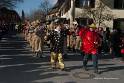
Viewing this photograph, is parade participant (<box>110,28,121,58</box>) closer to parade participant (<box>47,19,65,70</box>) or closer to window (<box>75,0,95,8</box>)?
parade participant (<box>47,19,65,70</box>)

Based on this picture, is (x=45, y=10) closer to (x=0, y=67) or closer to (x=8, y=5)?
(x=8, y=5)

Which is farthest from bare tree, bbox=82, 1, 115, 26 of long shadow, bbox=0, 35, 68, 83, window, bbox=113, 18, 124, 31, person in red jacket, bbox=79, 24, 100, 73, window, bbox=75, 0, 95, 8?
person in red jacket, bbox=79, 24, 100, 73

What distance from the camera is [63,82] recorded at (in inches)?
537

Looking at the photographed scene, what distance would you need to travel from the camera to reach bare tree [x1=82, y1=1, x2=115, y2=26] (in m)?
39.9

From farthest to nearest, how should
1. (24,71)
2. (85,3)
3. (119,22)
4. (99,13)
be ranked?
(119,22) → (85,3) → (99,13) → (24,71)

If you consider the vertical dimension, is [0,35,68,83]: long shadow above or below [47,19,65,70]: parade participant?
below

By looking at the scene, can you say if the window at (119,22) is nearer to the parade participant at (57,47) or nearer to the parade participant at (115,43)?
the parade participant at (115,43)

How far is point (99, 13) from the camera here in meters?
40.3

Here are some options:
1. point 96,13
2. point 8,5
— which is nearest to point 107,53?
point 96,13

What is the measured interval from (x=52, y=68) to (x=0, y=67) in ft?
6.47

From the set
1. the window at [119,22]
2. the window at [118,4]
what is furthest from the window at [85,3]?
the window at [119,22]

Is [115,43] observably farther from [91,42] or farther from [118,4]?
[118,4]

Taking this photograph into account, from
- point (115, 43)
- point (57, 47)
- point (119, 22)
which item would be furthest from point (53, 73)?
point (119, 22)

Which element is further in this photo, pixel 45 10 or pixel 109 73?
pixel 45 10
